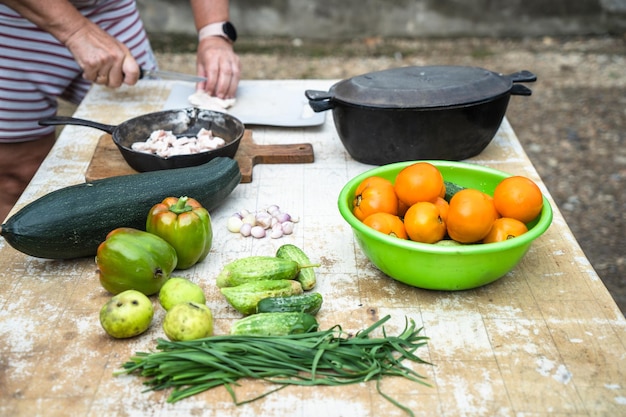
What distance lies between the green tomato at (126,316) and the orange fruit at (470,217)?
73 cm

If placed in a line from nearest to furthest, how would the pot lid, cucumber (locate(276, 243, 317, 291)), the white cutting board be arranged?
cucumber (locate(276, 243, 317, 291)), the pot lid, the white cutting board

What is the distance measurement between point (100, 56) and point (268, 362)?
1.67 meters

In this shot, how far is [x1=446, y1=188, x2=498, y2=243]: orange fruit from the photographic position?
5.10ft

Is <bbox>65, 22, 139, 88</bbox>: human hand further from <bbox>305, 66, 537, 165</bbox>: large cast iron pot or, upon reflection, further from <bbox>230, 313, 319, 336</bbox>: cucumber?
<bbox>230, 313, 319, 336</bbox>: cucumber

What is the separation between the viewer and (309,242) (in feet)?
6.31

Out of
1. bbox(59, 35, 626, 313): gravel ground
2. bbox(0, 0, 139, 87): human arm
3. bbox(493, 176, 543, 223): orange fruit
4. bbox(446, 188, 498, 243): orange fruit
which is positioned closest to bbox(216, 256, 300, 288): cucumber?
bbox(446, 188, 498, 243): orange fruit

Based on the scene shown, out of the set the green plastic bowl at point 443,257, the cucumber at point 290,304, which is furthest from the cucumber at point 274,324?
the green plastic bowl at point 443,257

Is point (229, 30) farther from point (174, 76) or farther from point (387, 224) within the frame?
point (387, 224)

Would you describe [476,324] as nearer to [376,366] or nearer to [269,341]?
[376,366]

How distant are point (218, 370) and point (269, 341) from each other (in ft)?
0.39

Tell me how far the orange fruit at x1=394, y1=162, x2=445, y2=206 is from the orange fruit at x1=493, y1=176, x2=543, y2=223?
160mm

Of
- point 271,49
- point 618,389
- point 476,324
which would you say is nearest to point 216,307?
point 476,324

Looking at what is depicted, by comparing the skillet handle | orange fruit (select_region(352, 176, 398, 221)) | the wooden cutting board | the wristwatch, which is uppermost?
orange fruit (select_region(352, 176, 398, 221))

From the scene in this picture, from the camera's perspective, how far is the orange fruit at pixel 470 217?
155cm
